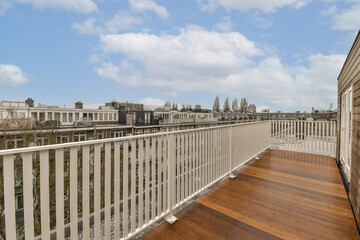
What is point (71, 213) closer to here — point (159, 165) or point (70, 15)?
point (159, 165)

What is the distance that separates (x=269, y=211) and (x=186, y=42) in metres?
19.8

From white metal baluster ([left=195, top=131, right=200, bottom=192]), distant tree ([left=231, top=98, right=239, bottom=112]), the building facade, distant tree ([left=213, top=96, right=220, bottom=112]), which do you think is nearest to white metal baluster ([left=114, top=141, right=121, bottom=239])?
white metal baluster ([left=195, top=131, right=200, bottom=192])

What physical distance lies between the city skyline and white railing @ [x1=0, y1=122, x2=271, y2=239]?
9.85 feet

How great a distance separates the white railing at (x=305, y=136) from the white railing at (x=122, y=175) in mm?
2803

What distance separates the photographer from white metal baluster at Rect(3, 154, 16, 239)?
3.01 feet

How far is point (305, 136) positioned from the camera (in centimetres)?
537

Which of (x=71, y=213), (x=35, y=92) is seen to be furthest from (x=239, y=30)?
(x=35, y=92)

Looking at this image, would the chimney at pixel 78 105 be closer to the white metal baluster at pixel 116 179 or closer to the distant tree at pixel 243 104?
the white metal baluster at pixel 116 179

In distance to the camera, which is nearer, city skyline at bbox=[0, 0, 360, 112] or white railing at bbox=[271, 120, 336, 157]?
white railing at bbox=[271, 120, 336, 157]

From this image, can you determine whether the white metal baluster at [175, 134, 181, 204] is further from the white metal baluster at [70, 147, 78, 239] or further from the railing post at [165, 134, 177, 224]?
the white metal baluster at [70, 147, 78, 239]

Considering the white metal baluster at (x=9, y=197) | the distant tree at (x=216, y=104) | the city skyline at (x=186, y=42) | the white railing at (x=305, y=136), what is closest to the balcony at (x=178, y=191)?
the white metal baluster at (x=9, y=197)

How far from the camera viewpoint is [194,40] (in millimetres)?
20438

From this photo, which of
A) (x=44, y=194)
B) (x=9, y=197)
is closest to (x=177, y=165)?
(x=44, y=194)

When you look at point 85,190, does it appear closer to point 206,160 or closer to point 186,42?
point 206,160
